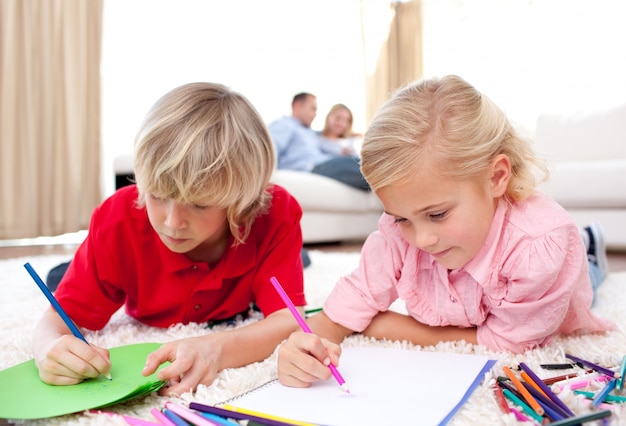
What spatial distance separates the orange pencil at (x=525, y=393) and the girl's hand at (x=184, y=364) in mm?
377

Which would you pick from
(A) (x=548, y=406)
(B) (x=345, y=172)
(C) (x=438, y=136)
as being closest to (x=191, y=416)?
(A) (x=548, y=406)

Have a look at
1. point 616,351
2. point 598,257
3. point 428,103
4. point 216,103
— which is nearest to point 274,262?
point 216,103

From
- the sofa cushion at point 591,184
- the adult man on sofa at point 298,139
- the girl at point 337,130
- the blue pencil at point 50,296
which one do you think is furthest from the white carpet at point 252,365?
the girl at point 337,130

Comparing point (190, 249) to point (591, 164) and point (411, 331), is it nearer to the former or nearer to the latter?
point (411, 331)

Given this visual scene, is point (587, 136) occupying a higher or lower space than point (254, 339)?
higher

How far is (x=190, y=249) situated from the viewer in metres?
0.94

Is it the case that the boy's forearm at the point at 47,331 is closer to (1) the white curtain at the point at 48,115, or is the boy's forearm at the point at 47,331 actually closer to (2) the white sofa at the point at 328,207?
(2) the white sofa at the point at 328,207

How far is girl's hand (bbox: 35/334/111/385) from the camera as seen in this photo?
2.30 ft

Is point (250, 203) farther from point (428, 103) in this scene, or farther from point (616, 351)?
Answer: point (616, 351)

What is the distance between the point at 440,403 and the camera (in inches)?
24.7

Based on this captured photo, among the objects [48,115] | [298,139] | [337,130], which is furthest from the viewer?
[337,130]

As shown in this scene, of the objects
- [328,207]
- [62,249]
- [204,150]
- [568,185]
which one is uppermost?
[204,150]

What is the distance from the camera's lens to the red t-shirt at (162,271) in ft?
3.25

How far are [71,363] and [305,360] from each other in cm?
28
